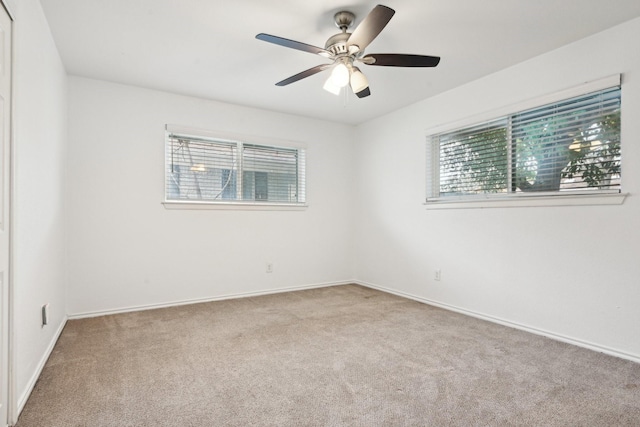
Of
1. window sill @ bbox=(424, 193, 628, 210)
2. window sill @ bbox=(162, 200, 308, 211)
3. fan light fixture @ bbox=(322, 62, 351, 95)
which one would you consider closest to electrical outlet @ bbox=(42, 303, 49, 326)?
window sill @ bbox=(162, 200, 308, 211)

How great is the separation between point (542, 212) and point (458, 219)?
32.5 inches

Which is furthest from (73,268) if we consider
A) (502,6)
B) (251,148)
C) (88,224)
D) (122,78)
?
(502,6)

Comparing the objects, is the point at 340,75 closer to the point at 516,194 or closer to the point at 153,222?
the point at 516,194

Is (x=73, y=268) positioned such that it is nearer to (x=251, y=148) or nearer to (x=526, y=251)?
(x=251, y=148)

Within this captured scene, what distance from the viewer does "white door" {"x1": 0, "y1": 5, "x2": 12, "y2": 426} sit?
1.56 m

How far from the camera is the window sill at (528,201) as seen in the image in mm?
2537

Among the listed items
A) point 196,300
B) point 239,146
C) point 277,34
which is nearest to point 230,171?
point 239,146

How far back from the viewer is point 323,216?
193 inches

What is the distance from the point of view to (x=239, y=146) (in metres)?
4.30

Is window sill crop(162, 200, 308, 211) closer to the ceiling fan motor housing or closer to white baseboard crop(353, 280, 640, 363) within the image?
white baseboard crop(353, 280, 640, 363)

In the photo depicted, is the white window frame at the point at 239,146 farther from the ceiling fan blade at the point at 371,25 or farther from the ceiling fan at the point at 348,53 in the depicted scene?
the ceiling fan blade at the point at 371,25

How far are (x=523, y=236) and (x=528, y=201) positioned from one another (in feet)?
1.00

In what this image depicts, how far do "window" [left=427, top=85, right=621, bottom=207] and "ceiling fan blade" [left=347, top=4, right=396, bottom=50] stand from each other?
1.78 meters

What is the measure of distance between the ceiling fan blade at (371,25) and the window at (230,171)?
95.0 inches
